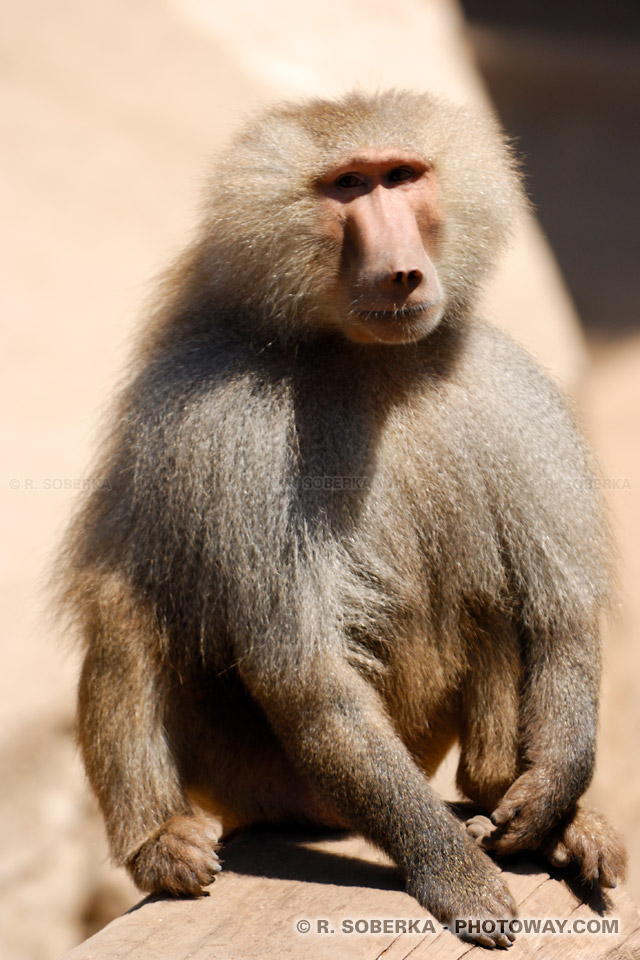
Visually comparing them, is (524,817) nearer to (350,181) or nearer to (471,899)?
(471,899)

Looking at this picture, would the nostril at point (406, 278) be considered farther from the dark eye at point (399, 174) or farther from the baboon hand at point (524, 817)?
the baboon hand at point (524, 817)

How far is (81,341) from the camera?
6656mm

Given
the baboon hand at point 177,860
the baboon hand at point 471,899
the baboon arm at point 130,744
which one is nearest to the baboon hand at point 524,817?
the baboon hand at point 471,899

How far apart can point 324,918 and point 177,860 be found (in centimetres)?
43

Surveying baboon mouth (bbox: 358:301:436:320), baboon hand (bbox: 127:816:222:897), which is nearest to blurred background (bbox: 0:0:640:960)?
baboon mouth (bbox: 358:301:436:320)

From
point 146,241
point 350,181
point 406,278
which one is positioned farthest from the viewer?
point 146,241

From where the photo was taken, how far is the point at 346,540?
2.79m

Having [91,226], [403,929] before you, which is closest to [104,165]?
[91,226]

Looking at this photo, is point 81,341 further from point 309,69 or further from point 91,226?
point 309,69

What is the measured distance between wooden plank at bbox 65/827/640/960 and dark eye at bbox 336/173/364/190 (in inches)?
69.4

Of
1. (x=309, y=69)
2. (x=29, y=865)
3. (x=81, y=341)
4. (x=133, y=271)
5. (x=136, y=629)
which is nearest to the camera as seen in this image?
(x=136, y=629)

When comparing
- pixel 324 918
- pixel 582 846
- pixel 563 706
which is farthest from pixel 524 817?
pixel 324 918

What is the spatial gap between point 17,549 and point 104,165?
10.7 feet

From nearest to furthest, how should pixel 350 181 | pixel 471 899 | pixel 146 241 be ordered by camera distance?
pixel 471 899
pixel 350 181
pixel 146 241
